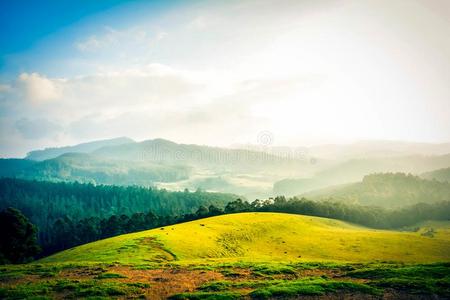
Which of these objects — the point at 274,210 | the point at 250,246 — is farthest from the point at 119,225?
the point at 250,246

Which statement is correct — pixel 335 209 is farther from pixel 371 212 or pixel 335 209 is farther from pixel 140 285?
pixel 140 285

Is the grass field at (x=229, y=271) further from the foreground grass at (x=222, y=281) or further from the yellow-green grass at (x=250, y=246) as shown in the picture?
the yellow-green grass at (x=250, y=246)

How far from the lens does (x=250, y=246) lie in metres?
57.0

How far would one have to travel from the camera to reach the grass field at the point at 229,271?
23.7 meters

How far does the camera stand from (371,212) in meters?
127

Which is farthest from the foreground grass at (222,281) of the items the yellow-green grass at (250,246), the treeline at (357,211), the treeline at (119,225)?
the treeline at (357,211)

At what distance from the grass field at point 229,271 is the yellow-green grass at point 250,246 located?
193mm

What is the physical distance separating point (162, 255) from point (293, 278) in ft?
73.3

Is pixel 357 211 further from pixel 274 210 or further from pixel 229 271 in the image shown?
pixel 229 271

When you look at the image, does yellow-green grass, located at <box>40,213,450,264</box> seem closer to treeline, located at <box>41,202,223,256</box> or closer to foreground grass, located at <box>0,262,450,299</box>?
foreground grass, located at <box>0,262,450,299</box>

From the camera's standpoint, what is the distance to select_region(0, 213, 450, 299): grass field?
23656 millimetres

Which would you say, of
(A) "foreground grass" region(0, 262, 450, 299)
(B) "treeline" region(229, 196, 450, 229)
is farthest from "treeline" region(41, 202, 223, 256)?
(A) "foreground grass" region(0, 262, 450, 299)

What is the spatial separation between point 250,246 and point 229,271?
2588 centimetres

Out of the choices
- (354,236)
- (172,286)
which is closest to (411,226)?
(354,236)
